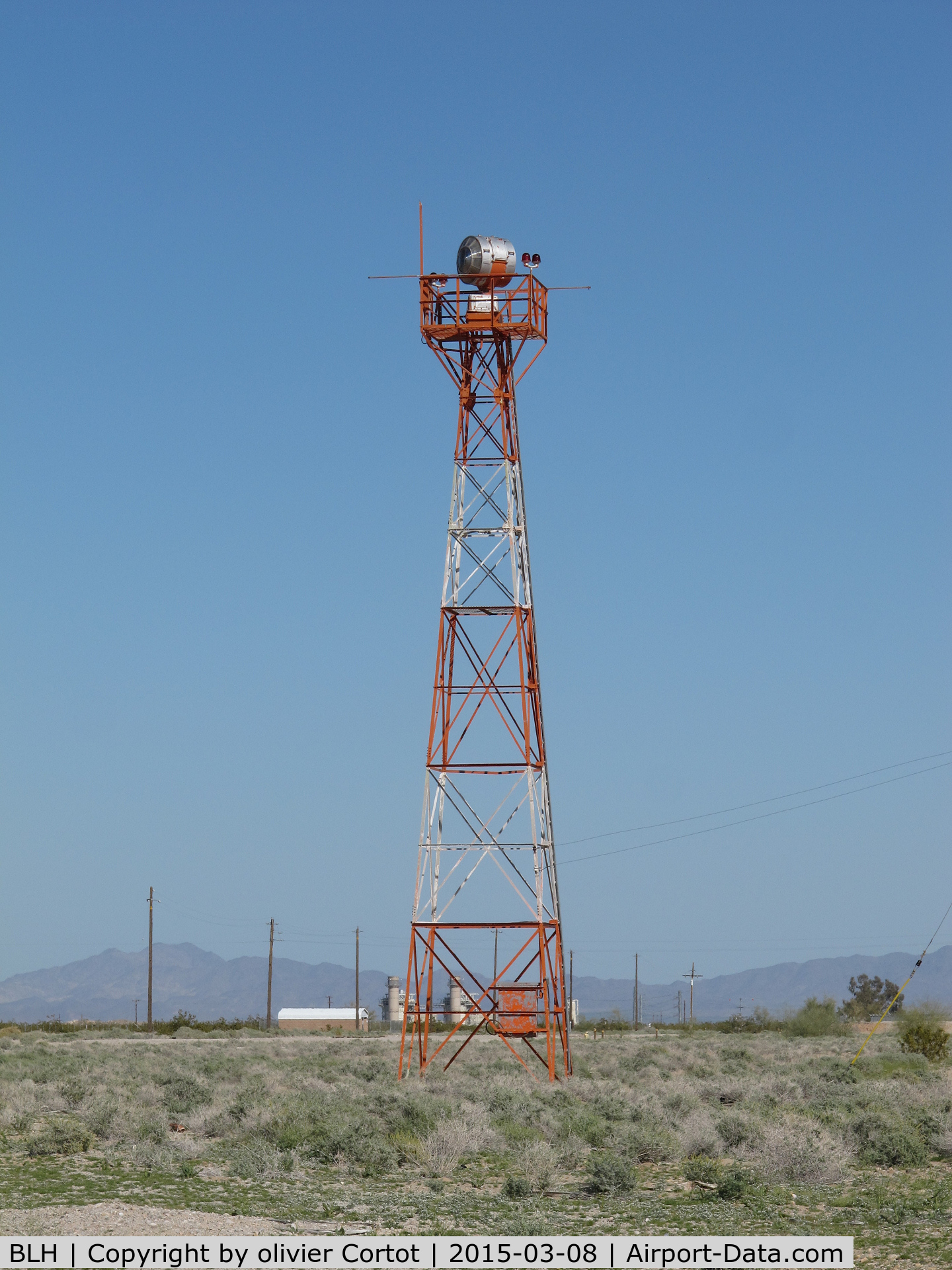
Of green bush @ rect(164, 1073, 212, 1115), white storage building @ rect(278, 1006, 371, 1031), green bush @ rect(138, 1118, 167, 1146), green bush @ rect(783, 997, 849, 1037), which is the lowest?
white storage building @ rect(278, 1006, 371, 1031)

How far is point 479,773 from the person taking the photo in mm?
30812

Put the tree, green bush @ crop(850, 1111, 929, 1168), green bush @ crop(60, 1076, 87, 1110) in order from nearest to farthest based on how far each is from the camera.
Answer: green bush @ crop(850, 1111, 929, 1168), green bush @ crop(60, 1076, 87, 1110), the tree

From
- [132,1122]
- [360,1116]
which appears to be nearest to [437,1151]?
[360,1116]

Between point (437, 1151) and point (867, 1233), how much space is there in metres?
6.53

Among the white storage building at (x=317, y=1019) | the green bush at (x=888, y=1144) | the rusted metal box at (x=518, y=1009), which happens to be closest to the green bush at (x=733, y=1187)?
the green bush at (x=888, y=1144)

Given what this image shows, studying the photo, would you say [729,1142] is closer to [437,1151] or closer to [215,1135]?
[437,1151]

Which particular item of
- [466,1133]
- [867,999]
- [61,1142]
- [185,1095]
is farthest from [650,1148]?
[867,999]

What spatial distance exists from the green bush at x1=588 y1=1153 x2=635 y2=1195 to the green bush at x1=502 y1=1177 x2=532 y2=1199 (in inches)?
33.0

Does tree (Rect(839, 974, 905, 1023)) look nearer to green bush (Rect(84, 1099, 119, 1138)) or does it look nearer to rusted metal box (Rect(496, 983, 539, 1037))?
rusted metal box (Rect(496, 983, 539, 1037))

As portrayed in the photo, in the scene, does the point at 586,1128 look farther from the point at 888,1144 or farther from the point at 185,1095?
the point at 185,1095

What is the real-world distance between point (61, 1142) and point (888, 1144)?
451 inches
